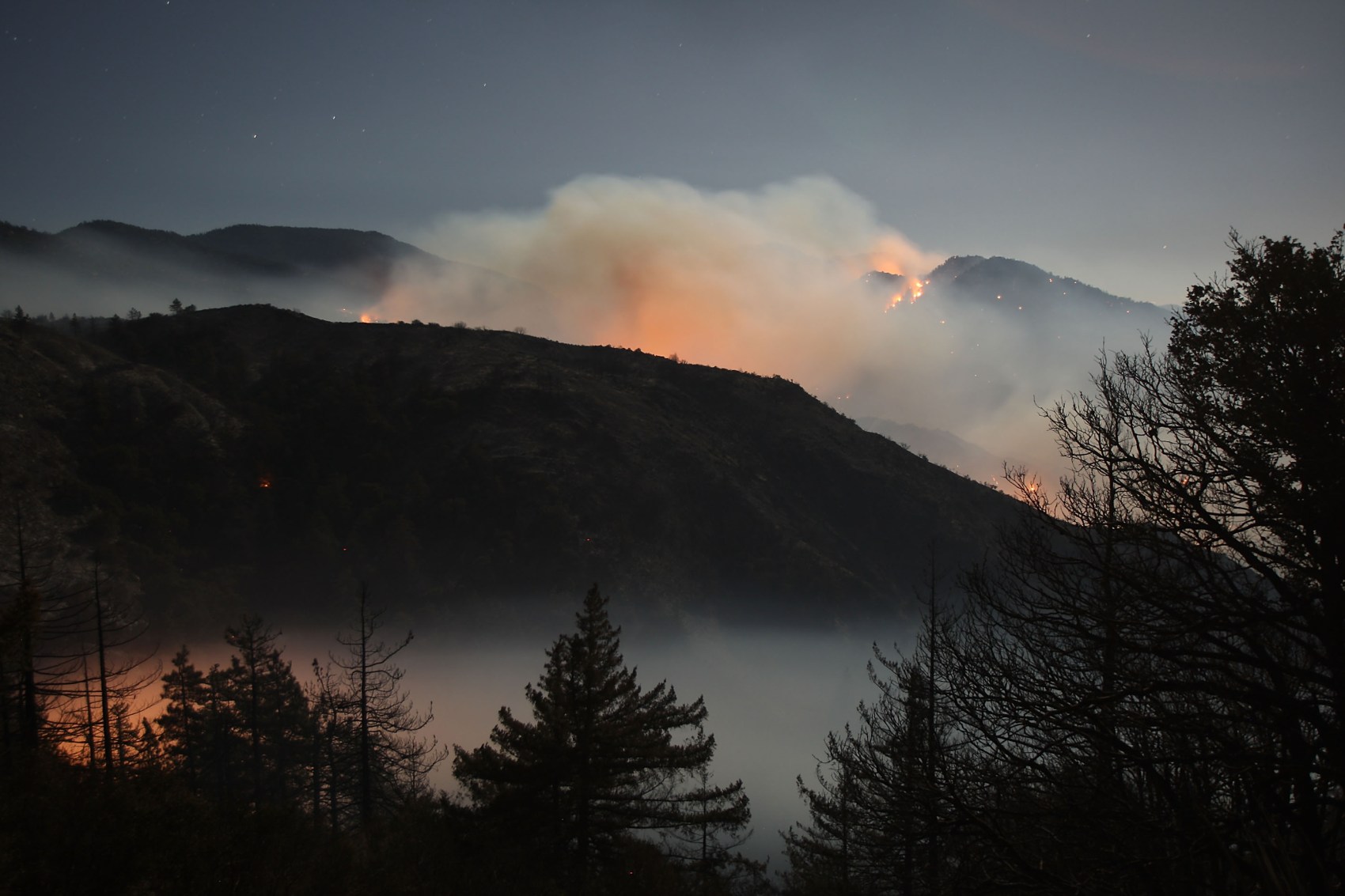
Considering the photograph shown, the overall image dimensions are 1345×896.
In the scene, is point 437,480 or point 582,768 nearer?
point 582,768

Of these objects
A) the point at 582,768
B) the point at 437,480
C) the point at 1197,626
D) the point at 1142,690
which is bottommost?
the point at 582,768

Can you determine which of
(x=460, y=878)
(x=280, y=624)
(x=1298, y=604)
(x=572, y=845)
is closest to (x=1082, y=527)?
(x=1298, y=604)

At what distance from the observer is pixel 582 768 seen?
63.4 ft

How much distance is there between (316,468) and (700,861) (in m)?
85.7

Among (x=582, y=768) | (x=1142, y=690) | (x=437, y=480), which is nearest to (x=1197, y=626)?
(x=1142, y=690)

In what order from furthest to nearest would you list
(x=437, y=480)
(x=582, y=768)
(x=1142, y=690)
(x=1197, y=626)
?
1. (x=437, y=480)
2. (x=582, y=768)
3. (x=1142, y=690)
4. (x=1197, y=626)

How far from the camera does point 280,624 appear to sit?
262 ft

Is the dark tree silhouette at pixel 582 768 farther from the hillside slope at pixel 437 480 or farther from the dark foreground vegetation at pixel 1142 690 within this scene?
the hillside slope at pixel 437 480

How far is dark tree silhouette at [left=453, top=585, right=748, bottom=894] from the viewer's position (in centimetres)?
1917

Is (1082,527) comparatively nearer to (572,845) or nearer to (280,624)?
(572,845)

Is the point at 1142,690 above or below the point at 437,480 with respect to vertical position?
below

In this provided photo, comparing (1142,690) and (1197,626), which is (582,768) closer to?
(1142,690)

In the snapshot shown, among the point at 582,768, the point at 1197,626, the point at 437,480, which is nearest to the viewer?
the point at 1197,626

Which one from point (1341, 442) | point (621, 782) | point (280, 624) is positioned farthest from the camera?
point (280, 624)
